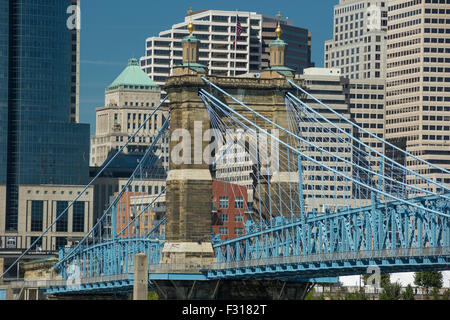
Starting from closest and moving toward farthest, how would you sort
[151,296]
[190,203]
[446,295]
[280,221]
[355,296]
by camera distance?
[280,221], [190,203], [151,296], [355,296], [446,295]

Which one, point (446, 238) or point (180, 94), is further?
point (180, 94)

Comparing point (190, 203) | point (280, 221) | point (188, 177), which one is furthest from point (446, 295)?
point (188, 177)

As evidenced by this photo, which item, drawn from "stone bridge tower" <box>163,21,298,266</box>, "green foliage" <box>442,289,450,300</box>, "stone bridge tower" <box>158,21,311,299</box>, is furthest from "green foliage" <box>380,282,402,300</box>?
"stone bridge tower" <box>163,21,298,266</box>

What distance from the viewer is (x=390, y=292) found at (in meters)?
192

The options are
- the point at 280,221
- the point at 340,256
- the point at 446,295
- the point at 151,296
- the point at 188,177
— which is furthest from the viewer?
the point at 446,295

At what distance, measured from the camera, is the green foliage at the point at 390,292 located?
191 m

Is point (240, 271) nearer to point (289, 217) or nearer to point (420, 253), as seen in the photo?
point (289, 217)

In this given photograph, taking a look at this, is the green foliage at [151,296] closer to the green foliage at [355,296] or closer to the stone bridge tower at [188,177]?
the green foliage at [355,296]

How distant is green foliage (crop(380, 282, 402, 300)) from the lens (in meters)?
191

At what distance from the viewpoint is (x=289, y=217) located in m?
150

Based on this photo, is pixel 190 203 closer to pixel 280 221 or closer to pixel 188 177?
pixel 188 177

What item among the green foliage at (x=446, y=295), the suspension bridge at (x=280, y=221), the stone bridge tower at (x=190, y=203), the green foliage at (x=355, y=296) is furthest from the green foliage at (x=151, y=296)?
the green foliage at (x=446, y=295)
